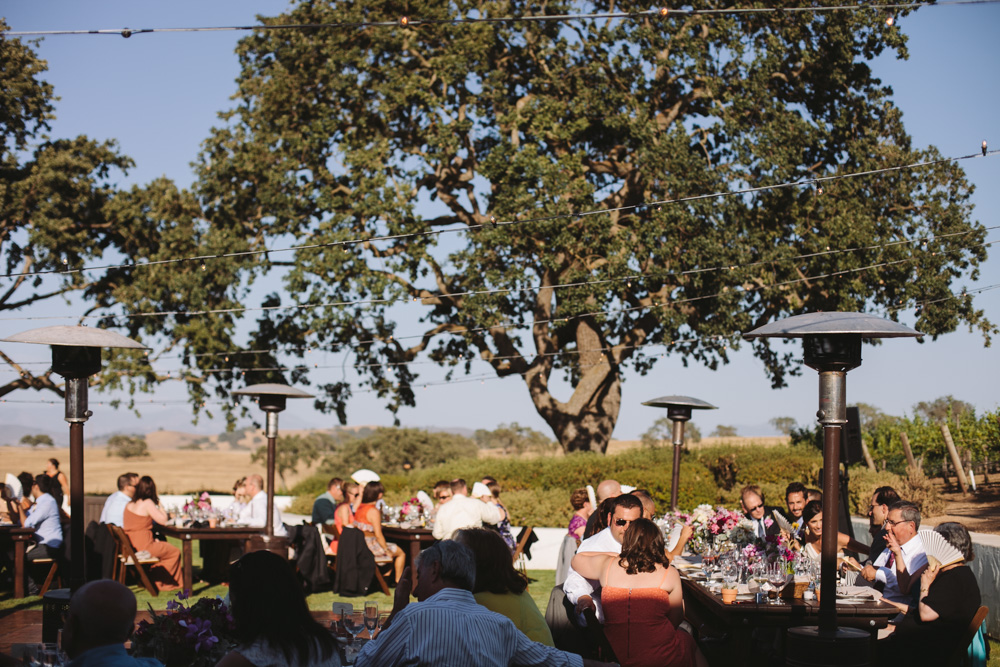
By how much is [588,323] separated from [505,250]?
264cm

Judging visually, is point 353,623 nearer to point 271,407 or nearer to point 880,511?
point 880,511

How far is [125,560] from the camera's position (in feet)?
35.9

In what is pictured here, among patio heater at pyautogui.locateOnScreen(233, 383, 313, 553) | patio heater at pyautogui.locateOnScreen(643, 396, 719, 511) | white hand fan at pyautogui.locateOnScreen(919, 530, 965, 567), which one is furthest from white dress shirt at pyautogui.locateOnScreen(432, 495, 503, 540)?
white hand fan at pyautogui.locateOnScreen(919, 530, 965, 567)

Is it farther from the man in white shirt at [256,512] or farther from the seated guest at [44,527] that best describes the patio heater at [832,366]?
the seated guest at [44,527]

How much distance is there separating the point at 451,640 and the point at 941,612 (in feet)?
12.4

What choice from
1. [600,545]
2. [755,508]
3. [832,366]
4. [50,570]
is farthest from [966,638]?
[50,570]

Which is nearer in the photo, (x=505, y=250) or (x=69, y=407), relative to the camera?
(x=69, y=407)

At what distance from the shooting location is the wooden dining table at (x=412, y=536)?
11.3 meters

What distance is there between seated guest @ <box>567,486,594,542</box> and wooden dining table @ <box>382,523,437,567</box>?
290cm

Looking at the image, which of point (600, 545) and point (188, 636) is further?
point (600, 545)

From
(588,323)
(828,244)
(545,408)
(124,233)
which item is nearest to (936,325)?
(828,244)

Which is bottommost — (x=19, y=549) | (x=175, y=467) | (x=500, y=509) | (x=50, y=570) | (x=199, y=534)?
(x=175, y=467)

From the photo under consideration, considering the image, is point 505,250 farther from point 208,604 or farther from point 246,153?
point 208,604

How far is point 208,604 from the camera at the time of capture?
174 inches
